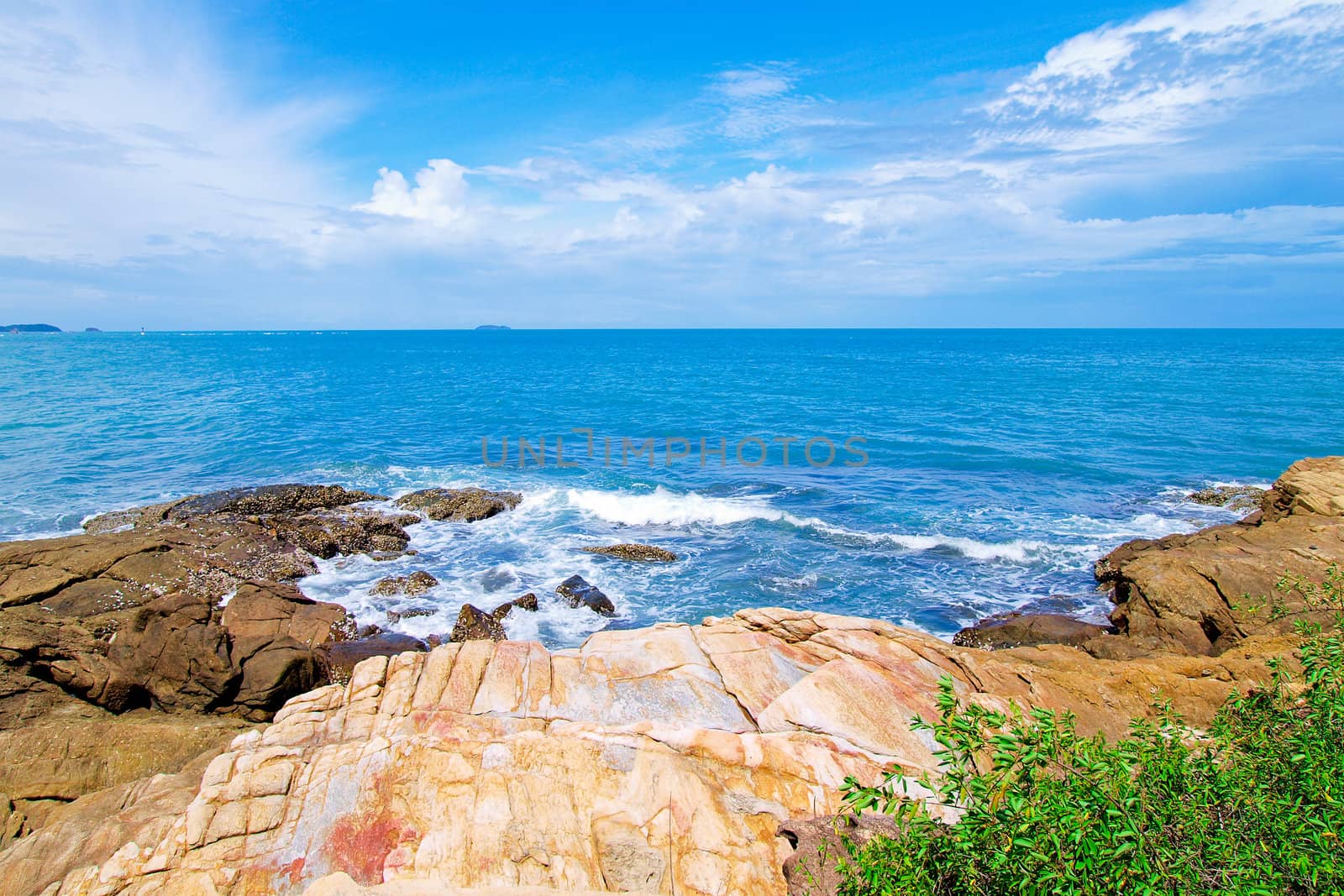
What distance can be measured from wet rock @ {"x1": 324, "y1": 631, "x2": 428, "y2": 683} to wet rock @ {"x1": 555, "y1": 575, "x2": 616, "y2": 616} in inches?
211

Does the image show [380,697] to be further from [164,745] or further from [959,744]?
[959,744]

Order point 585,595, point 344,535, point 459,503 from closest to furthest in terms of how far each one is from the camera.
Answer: point 585,595
point 344,535
point 459,503

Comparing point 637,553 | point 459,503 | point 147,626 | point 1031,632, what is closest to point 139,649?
point 147,626

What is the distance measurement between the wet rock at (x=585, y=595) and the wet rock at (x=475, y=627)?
2.94m

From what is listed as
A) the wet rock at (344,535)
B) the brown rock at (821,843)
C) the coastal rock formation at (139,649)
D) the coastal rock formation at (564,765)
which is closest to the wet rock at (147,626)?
the coastal rock formation at (139,649)

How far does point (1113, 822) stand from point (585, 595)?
19.1 metres

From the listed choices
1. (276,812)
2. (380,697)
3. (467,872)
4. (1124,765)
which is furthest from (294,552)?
(1124,765)

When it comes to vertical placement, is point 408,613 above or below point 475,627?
below

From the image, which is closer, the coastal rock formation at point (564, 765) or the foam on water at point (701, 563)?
the coastal rock formation at point (564, 765)

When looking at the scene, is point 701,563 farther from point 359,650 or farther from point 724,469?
point 724,469

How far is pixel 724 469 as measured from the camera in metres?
41.6

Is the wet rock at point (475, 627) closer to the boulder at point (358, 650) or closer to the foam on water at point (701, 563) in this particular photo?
the foam on water at point (701, 563)

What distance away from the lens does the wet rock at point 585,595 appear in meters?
22.9

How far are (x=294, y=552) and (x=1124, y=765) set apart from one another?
92.4ft
